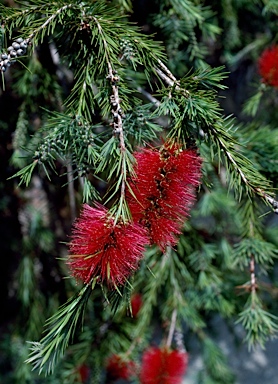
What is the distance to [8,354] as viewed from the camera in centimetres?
112

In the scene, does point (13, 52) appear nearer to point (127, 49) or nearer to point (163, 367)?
point (127, 49)

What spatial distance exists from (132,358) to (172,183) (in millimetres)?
569

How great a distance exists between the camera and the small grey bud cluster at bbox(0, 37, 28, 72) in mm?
479

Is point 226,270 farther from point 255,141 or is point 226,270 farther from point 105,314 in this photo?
point 255,141

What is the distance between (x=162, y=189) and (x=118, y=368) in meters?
0.67

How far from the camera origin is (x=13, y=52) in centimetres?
49

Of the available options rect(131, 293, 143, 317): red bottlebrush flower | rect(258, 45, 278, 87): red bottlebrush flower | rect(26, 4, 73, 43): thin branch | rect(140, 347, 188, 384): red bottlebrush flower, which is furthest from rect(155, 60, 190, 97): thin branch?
rect(131, 293, 143, 317): red bottlebrush flower

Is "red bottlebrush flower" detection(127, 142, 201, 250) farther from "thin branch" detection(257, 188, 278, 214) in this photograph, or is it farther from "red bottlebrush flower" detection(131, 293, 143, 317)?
"red bottlebrush flower" detection(131, 293, 143, 317)

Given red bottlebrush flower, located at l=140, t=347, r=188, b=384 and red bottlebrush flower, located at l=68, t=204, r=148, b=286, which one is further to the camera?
red bottlebrush flower, located at l=140, t=347, r=188, b=384

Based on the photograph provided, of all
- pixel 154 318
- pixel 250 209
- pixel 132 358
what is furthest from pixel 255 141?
pixel 154 318

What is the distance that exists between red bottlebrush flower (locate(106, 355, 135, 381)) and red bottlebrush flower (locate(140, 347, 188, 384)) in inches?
5.8

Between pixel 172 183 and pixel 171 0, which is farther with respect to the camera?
pixel 171 0

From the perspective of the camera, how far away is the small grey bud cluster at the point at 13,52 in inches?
18.9

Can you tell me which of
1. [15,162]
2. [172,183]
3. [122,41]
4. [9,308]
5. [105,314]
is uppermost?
[122,41]
